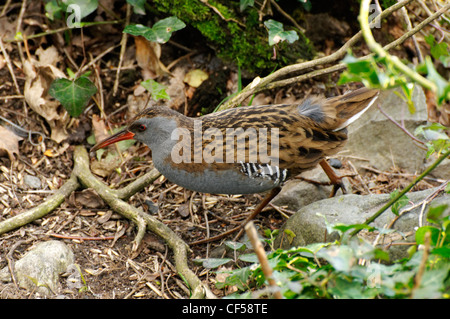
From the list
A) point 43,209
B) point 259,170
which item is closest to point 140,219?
point 43,209

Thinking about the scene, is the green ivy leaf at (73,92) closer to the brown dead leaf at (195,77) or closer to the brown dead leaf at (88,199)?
the brown dead leaf at (88,199)

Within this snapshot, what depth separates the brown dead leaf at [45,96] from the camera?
14.9 feet

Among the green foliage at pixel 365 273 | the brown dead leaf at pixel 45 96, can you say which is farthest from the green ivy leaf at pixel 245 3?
the green foliage at pixel 365 273

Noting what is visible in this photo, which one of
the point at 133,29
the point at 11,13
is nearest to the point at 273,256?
the point at 133,29

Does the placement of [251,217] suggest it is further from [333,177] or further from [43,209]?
[43,209]

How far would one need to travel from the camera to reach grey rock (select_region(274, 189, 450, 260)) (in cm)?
333

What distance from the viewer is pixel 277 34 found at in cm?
429

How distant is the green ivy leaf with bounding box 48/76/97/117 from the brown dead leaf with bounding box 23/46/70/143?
0.18 meters

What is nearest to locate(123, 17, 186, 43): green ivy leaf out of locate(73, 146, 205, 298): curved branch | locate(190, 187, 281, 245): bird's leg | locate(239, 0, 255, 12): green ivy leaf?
locate(239, 0, 255, 12): green ivy leaf

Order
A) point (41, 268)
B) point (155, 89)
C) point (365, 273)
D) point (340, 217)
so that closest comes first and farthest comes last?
point (365, 273), point (41, 268), point (340, 217), point (155, 89)

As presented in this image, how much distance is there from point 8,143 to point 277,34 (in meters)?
2.45

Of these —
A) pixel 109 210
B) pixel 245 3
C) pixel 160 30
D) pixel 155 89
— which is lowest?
pixel 109 210

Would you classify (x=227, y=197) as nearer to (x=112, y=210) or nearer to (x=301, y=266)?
(x=112, y=210)

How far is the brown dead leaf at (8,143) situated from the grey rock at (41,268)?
1167mm
